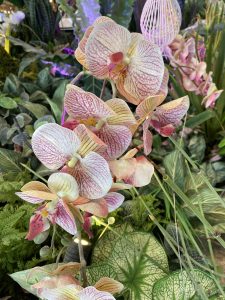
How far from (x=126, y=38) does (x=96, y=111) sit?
0.20 ft

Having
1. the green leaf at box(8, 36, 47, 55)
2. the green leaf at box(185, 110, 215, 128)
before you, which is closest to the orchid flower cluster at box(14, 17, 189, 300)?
Result: the green leaf at box(185, 110, 215, 128)

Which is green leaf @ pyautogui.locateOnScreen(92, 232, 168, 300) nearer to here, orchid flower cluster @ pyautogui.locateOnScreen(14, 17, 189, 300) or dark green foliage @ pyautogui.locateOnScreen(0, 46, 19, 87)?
orchid flower cluster @ pyautogui.locateOnScreen(14, 17, 189, 300)

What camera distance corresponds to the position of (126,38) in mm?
309

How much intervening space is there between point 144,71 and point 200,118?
642 mm

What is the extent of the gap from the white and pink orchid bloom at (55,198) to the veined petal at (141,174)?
0.17 ft

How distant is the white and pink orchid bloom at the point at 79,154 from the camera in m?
0.30

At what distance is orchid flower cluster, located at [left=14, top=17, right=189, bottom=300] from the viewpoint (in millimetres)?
304

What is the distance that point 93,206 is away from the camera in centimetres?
32

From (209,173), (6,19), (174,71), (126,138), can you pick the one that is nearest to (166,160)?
(209,173)

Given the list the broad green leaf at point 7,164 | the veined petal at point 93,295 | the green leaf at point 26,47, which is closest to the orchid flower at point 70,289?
the veined petal at point 93,295

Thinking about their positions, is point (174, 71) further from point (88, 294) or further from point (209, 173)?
point (88, 294)

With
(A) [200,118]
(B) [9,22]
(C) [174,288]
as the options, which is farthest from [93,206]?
(B) [9,22]

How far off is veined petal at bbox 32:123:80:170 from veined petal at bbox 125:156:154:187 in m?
0.06

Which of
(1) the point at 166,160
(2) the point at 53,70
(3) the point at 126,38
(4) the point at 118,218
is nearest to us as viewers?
(3) the point at 126,38
